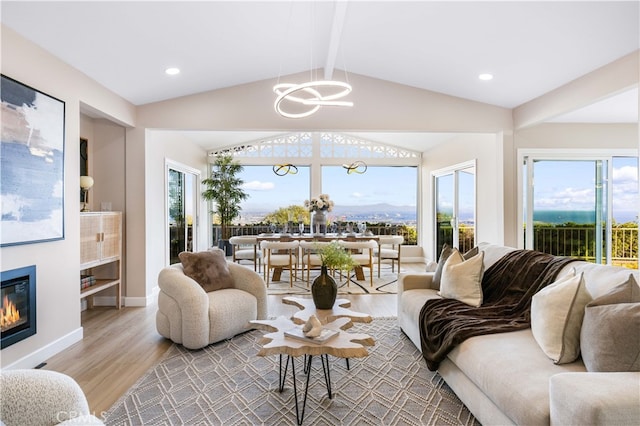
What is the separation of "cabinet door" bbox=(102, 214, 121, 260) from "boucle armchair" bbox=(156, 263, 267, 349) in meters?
1.27

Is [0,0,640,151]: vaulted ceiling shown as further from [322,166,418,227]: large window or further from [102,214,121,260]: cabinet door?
[322,166,418,227]: large window

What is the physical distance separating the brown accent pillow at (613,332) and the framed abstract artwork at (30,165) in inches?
144

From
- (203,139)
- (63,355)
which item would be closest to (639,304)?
(63,355)

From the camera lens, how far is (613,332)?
1732 millimetres

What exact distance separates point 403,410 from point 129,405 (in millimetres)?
1719

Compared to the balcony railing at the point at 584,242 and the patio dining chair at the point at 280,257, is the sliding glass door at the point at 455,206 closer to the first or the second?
the balcony railing at the point at 584,242

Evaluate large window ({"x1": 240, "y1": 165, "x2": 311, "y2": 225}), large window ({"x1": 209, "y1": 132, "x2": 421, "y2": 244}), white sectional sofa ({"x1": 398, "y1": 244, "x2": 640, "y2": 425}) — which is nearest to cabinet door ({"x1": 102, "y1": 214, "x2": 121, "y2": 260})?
white sectional sofa ({"x1": 398, "y1": 244, "x2": 640, "y2": 425})

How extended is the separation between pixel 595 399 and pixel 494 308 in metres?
1.49

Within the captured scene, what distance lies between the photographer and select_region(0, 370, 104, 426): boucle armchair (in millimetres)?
1389

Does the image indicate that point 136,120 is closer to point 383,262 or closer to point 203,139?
point 203,139

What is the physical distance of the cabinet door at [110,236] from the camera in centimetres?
458

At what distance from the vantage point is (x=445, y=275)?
3.45 meters

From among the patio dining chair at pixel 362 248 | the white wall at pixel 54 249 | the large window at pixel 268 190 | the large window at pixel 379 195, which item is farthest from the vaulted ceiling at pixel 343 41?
the large window at pixel 379 195

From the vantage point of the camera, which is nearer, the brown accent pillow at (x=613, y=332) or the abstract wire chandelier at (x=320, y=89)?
the brown accent pillow at (x=613, y=332)
